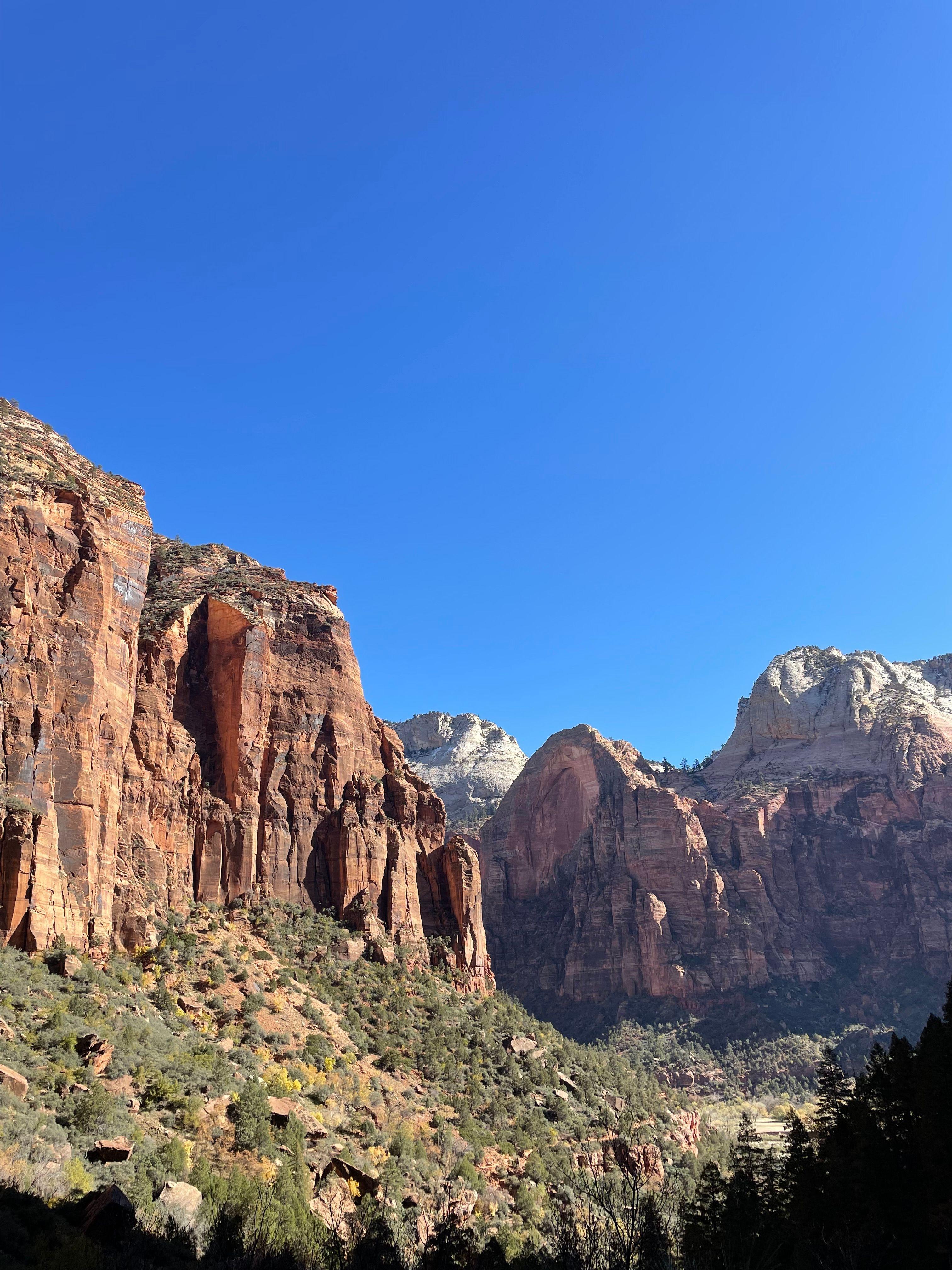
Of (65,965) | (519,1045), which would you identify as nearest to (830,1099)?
(519,1045)

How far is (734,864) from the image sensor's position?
129875 mm

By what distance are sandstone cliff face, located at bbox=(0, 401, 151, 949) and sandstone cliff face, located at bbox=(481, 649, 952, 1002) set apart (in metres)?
90.7

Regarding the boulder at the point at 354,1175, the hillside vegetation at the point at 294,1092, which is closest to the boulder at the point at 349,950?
the hillside vegetation at the point at 294,1092

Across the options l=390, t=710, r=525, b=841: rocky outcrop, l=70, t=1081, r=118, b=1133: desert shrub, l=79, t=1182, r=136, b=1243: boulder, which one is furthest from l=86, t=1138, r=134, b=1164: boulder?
l=390, t=710, r=525, b=841: rocky outcrop

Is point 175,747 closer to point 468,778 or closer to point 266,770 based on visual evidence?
point 266,770

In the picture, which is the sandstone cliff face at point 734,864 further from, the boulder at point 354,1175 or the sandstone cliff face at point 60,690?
the sandstone cliff face at point 60,690

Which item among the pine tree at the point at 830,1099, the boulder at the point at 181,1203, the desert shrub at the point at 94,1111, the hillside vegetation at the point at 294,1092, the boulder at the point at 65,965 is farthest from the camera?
the pine tree at the point at 830,1099

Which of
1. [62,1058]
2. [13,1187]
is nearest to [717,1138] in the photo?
→ [62,1058]

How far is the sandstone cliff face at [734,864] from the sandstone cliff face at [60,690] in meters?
90.7

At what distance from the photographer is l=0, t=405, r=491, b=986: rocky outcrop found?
3806 centimetres

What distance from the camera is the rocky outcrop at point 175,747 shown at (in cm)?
3806

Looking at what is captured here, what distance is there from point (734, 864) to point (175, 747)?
318 ft

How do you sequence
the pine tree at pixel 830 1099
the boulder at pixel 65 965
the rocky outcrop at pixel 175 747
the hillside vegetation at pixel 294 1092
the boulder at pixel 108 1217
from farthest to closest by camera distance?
the pine tree at pixel 830 1099, the rocky outcrop at pixel 175 747, the boulder at pixel 65 965, the hillside vegetation at pixel 294 1092, the boulder at pixel 108 1217

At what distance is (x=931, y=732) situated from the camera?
13712 centimetres
